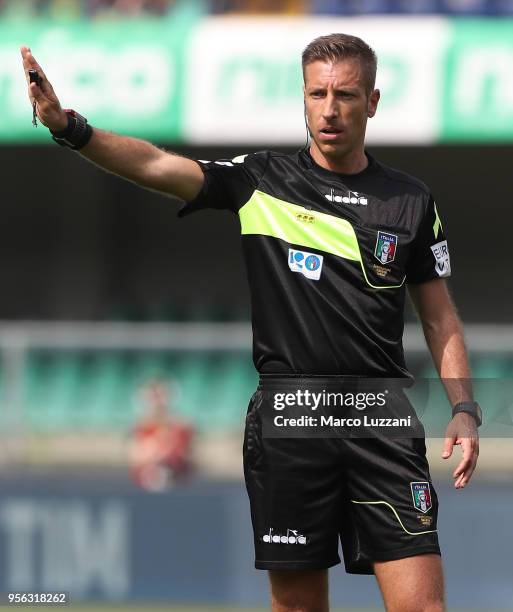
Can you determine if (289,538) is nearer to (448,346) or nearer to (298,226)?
(448,346)

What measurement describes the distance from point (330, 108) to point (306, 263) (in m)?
0.45

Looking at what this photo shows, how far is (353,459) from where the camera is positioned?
12.9 ft

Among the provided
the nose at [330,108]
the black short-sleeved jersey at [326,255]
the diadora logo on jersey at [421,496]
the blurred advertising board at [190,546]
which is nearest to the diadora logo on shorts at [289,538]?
the diadora logo on jersey at [421,496]

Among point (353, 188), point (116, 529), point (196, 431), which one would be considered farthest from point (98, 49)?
point (353, 188)

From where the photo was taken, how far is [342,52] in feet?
13.0

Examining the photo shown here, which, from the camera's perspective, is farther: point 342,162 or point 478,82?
point 478,82

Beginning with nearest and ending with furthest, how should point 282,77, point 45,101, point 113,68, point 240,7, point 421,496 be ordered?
point 45,101, point 421,496, point 282,77, point 113,68, point 240,7

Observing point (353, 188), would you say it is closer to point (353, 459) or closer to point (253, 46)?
point (353, 459)

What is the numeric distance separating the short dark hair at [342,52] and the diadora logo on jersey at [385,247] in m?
0.43

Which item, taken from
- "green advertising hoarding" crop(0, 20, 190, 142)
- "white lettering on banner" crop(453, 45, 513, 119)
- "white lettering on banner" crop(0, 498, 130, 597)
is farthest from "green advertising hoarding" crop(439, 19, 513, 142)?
"white lettering on banner" crop(0, 498, 130, 597)

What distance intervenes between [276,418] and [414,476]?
1.40ft

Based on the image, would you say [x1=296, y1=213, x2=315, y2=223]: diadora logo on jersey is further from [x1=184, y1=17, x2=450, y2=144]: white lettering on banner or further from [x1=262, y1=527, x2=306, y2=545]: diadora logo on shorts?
[x1=184, y1=17, x2=450, y2=144]: white lettering on banner

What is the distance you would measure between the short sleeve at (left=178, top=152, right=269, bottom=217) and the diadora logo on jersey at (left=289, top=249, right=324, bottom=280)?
0.77ft

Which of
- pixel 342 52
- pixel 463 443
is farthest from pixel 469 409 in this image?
pixel 342 52
